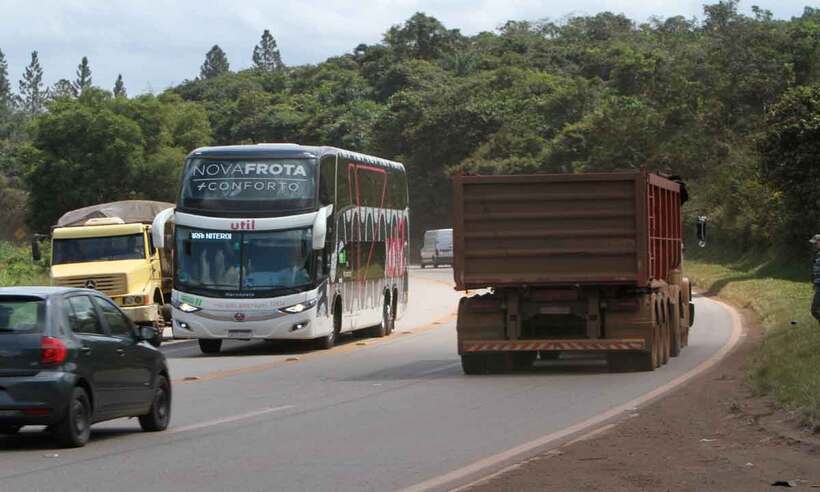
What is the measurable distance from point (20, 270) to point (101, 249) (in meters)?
18.3

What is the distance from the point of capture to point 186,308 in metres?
26.8

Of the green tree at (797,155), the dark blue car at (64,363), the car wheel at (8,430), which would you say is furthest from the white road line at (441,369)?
the green tree at (797,155)

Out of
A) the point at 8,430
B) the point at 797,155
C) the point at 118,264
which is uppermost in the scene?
the point at 797,155

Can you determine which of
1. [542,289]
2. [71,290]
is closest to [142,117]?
[542,289]

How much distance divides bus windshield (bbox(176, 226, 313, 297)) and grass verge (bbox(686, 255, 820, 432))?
8197 mm

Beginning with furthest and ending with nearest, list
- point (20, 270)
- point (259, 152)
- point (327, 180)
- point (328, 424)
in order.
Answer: point (20, 270) < point (327, 180) < point (259, 152) < point (328, 424)

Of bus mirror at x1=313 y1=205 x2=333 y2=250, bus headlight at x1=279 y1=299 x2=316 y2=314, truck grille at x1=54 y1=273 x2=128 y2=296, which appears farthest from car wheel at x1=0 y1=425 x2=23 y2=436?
Result: truck grille at x1=54 y1=273 x2=128 y2=296

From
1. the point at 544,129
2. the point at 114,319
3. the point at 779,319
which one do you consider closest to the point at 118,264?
the point at 779,319

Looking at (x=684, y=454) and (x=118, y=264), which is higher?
(x=118, y=264)

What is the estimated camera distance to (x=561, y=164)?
271 ft

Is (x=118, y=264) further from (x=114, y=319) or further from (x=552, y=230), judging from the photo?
(x=114, y=319)

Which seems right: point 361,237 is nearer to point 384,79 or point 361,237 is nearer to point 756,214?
point 756,214

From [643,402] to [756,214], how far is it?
38666mm

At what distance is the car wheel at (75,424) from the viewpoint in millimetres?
13133
